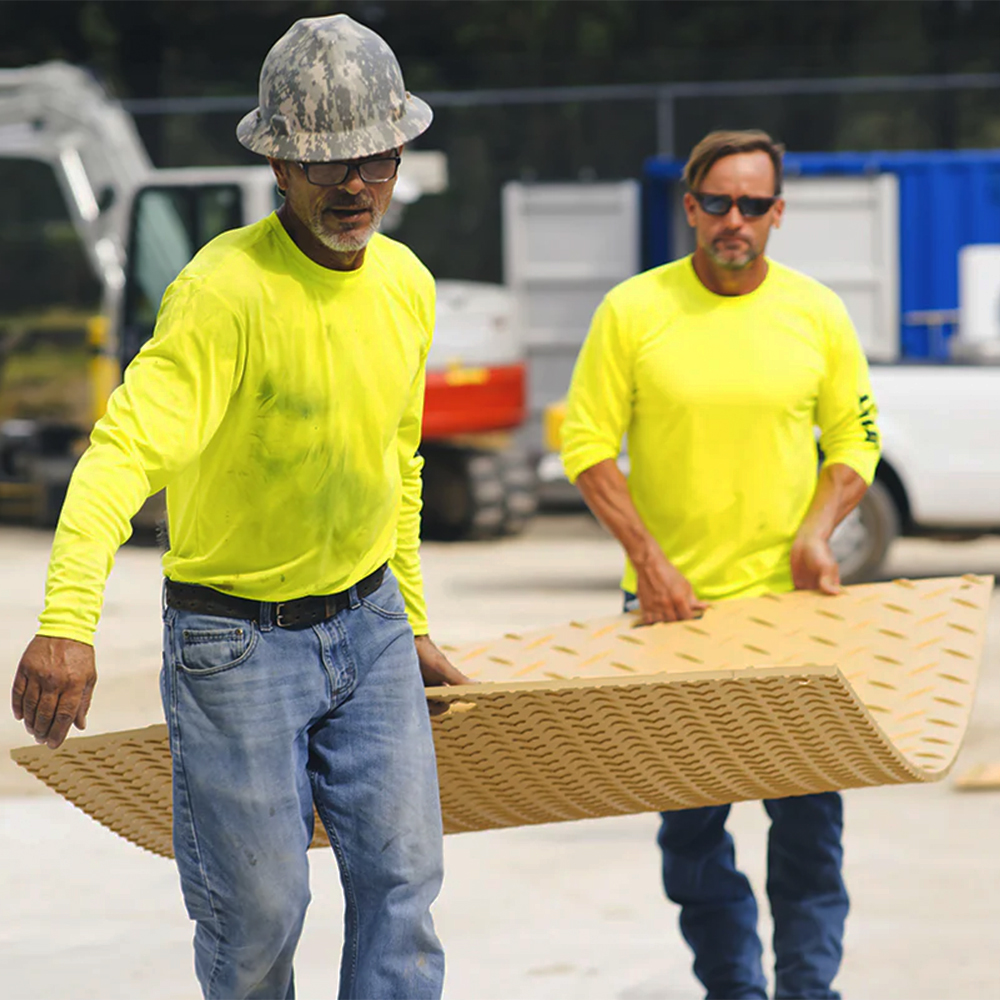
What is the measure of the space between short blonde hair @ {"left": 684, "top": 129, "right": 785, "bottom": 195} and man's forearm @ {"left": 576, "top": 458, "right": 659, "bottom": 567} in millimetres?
679

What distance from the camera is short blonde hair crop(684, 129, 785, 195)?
16.4 ft

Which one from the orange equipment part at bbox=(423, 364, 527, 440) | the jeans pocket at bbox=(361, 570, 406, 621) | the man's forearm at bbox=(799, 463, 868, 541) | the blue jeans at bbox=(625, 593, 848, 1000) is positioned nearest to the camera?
the jeans pocket at bbox=(361, 570, 406, 621)

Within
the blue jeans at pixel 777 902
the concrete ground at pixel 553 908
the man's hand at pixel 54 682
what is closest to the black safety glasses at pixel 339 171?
the man's hand at pixel 54 682

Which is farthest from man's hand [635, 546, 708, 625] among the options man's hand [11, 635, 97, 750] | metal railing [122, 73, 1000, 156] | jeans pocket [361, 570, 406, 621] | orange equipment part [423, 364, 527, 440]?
metal railing [122, 73, 1000, 156]

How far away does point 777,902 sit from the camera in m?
4.94

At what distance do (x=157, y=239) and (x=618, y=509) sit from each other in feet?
40.7

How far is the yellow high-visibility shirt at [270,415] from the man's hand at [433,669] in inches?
12.3

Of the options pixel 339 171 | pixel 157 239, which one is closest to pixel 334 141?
pixel 339 171

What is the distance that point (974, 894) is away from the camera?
20.4 ft

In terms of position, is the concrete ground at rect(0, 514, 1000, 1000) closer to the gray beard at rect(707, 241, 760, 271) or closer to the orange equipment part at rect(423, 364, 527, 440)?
the gray beard at rect(707, 241, 760, 271)

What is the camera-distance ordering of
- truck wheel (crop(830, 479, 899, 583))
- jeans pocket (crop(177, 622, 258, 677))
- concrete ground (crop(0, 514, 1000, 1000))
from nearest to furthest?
jeans pocket (crop(177, 622, 258, 677)) → concrete ground (crop(0, 514, 1000, 1000)) → truck wheel (crop(830, 479, 899, 583))

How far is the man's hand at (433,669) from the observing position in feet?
13.1

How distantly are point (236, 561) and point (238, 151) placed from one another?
17764mm

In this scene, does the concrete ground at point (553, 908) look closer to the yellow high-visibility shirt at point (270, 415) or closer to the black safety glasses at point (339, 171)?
the yellow high-visibility shirt at point (270, 415)
